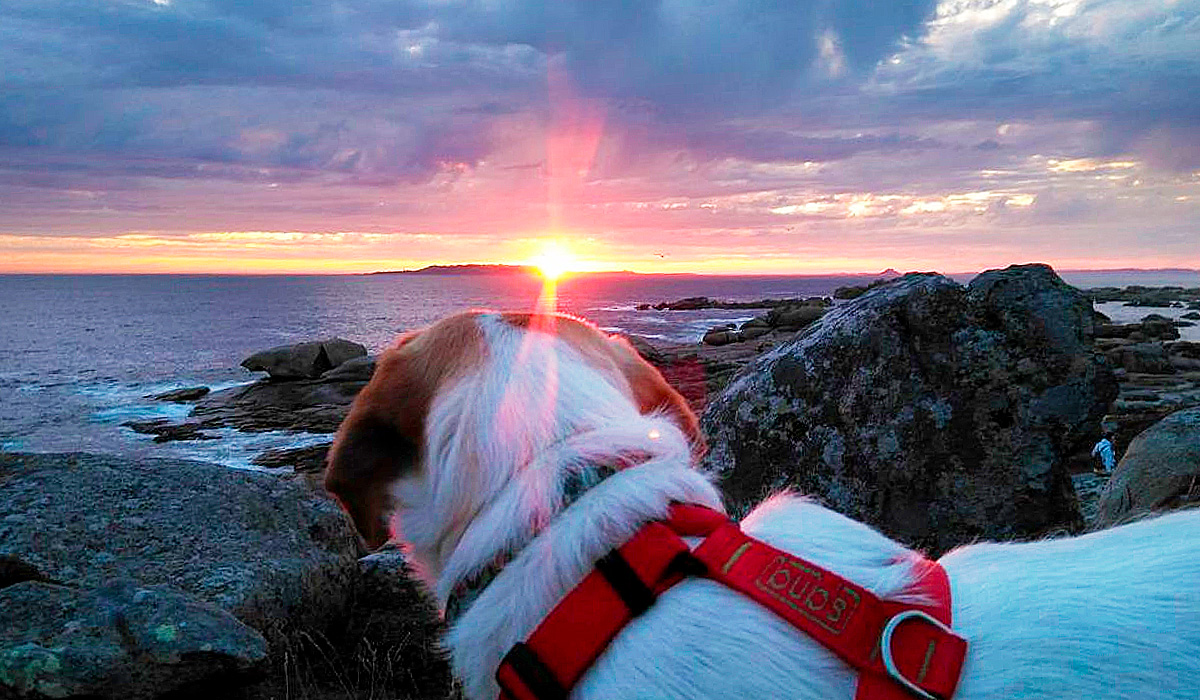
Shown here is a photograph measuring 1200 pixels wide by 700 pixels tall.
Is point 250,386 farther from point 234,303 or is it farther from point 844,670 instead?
point 234,303

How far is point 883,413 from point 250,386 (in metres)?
35.4

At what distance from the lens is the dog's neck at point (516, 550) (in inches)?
87.7

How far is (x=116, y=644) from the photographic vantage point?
403cm

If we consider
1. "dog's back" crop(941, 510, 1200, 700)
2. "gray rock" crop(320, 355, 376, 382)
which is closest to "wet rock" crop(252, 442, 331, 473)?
"gray rock" crop(320, 355, 376, 382)

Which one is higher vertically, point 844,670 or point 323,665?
point 844,670

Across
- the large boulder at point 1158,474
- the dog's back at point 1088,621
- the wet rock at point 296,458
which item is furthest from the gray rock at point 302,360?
the dog's back at point 1088,621

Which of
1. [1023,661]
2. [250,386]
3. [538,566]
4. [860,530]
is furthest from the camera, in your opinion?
[250,386]

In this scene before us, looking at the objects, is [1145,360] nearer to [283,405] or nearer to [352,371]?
[352,371]

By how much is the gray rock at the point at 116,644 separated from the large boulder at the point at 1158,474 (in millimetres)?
5699

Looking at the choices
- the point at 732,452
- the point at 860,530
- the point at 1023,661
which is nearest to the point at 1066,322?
the point at 732,452

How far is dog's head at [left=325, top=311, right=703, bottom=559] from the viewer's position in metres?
2.40

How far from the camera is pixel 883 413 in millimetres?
5691

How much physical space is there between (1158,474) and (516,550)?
5728mm

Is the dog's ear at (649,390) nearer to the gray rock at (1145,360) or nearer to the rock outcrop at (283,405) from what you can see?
the rock outcrop at (283,405)
